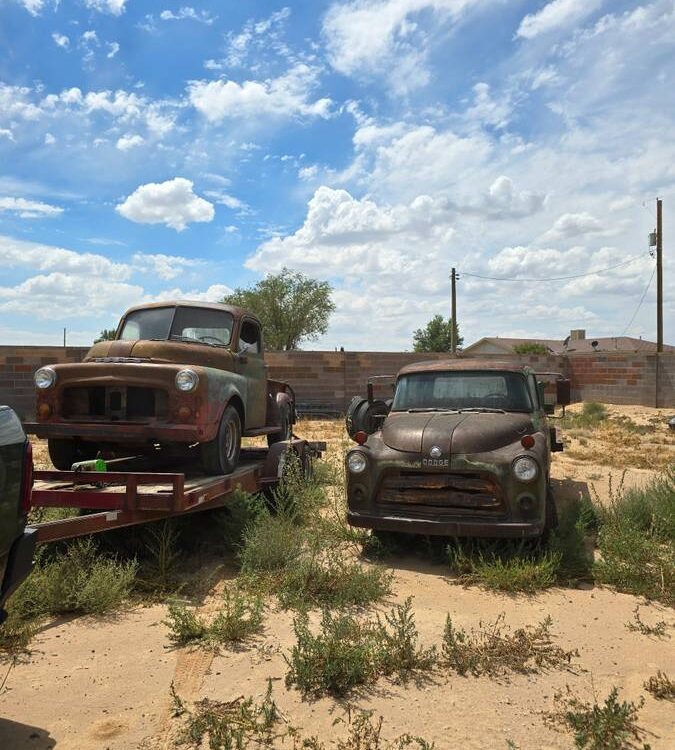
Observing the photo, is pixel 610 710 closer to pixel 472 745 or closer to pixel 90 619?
pixel 472 745

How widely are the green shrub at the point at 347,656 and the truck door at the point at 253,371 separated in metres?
3.37

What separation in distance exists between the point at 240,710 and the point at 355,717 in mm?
557

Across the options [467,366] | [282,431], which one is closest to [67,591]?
[282,431]

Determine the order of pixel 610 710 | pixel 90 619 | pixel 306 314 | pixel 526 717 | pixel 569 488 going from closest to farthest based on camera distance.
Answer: pixel 610 710, pixel 526 717, pixel 90 619, pixel 569 488, pixel 306 314

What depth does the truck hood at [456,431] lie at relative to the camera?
17.5 feet

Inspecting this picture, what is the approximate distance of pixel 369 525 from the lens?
545 cm

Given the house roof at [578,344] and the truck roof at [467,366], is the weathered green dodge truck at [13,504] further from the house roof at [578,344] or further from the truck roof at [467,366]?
the house roof at [578,344]

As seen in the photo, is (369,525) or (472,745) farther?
(369,525)

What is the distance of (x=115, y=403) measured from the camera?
5.70 m

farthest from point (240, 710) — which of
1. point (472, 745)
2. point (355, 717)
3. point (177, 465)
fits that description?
point (177, 465)

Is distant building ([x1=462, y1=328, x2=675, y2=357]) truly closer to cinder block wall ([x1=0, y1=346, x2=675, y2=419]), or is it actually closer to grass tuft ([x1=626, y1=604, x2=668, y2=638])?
cinder block wall ([x1=0, y1=346, x2=675, y2=419])

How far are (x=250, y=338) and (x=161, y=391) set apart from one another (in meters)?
1.95

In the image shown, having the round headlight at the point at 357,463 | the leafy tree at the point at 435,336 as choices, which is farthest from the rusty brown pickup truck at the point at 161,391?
the leafy tree at the point at 435,336

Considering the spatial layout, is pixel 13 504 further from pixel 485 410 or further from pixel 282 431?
pixel 282 431
